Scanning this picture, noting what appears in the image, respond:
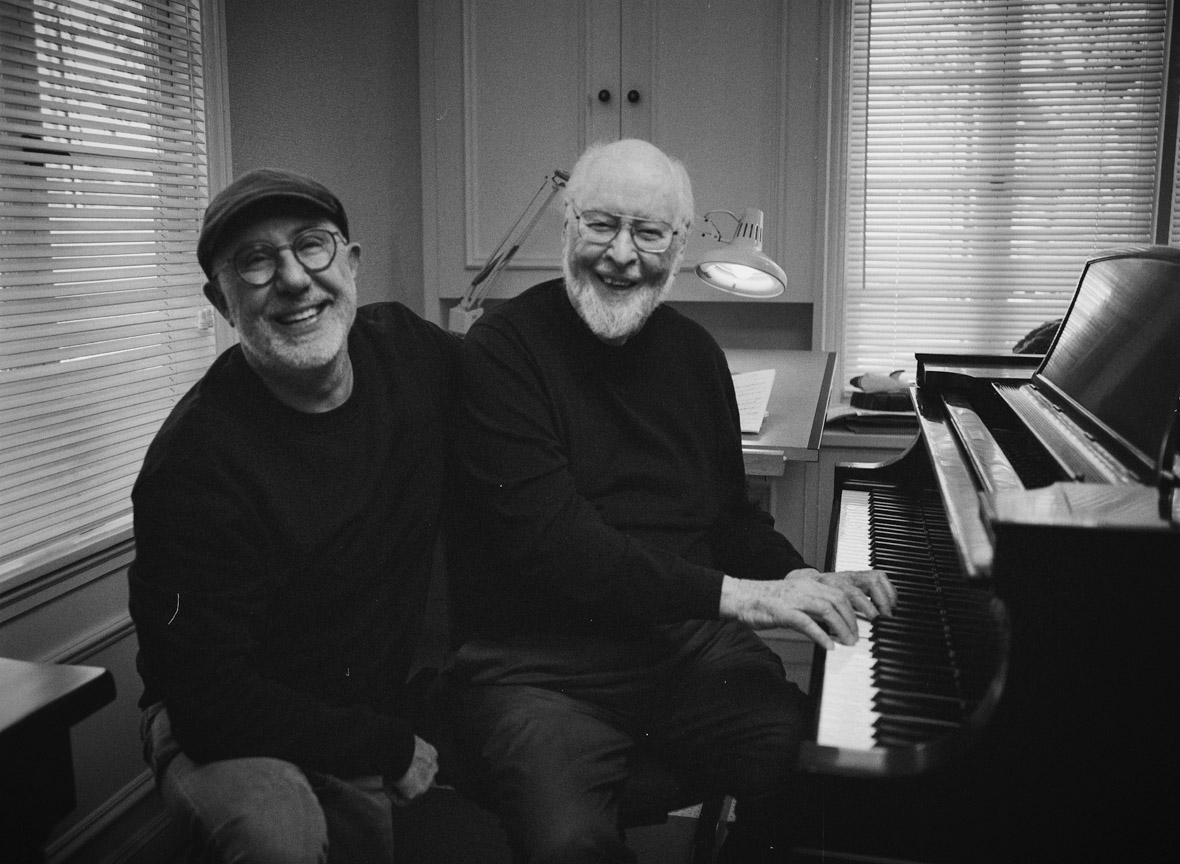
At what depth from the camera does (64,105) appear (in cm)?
192

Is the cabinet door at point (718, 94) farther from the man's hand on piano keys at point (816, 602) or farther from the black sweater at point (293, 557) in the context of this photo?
the man's hand on piano keys at point (816, 602)

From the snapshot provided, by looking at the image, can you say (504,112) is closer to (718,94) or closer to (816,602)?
(718,94)

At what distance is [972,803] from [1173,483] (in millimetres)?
355

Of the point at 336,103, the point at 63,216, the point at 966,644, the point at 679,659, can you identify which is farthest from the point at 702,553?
the point at 336,103

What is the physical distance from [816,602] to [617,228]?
30.2 inches

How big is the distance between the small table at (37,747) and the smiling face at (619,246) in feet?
3.29

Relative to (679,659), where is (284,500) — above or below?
above

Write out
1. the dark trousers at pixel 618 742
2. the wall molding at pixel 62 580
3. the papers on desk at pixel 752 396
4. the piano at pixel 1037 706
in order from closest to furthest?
the piano at pixel 1037 706 < the dark trousers at pixel 618 742 < the wall molding at pixel 62 580 < the papers on desk at pixel 752 396

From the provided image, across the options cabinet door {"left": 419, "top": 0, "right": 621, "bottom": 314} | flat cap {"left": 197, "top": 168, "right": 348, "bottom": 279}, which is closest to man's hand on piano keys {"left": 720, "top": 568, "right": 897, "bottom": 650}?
flat cap {"left": 197, "top": 168, "right": 348, "bottom": 279}

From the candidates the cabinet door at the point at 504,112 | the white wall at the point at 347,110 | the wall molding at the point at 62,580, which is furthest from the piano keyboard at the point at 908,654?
the cabinet door at the point at 504,112

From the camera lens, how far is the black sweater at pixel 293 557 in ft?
4.39

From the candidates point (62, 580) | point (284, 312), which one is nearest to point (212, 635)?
point (284, 312)

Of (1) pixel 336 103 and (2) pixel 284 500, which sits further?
(1) pixel 336 103

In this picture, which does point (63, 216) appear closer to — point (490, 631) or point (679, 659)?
point (490, 631)
